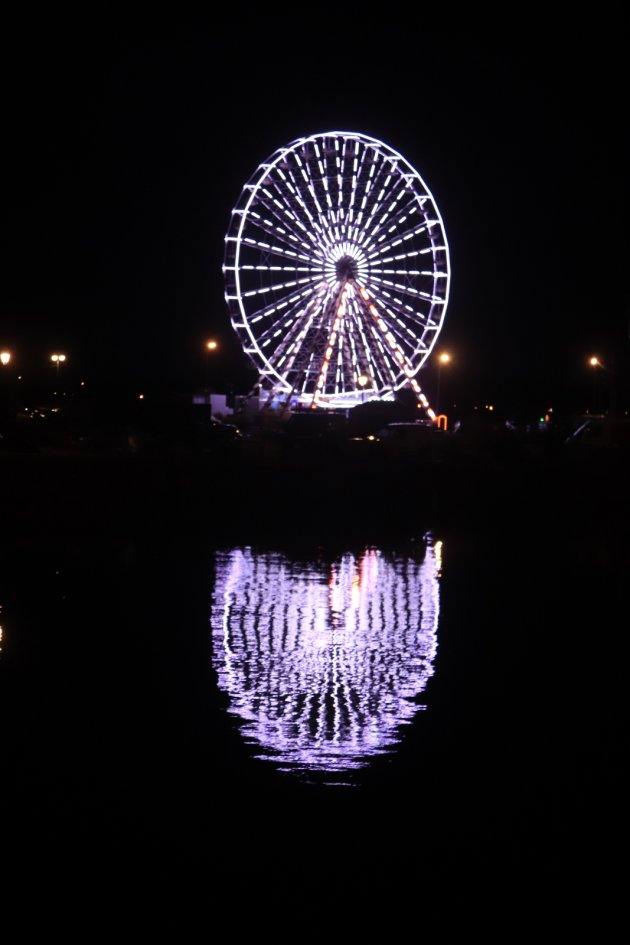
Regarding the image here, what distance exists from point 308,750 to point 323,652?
3215 millimetres

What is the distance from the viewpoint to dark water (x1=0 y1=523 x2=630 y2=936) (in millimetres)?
5461

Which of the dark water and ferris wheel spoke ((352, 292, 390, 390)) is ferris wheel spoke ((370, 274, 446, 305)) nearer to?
ferris wheel spoke ((352, 292, 390, 390))

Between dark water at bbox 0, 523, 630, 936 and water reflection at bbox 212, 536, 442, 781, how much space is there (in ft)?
0.11

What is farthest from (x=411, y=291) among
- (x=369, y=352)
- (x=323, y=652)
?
(x=323, y=652)

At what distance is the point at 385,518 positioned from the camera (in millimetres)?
25391

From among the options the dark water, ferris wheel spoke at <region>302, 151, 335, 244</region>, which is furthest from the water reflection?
ferris wheel spoke at <region>302, 151, 335, 244</region>

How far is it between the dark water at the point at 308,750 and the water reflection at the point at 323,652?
0.03m

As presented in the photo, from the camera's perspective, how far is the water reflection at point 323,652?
315 inches

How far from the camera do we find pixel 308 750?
763 cm

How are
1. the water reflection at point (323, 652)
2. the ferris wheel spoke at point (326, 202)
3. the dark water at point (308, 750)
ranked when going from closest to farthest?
the dark water at point (308, 750)
the water reflection at point (323, 652)
the ferris wheel spoke at point (326, 202)

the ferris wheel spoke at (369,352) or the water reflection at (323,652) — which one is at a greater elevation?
the ferris wheel spoke at (369,352)

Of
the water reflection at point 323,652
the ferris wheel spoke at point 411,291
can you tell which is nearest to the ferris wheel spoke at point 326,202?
the ferris wheel spoke at point 411,291

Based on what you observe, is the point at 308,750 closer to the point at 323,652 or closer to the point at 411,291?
the point at 323,652

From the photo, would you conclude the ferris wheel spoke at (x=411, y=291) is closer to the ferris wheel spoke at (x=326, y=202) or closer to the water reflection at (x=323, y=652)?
the ferris wheel spoke at (x=326, y=202)
